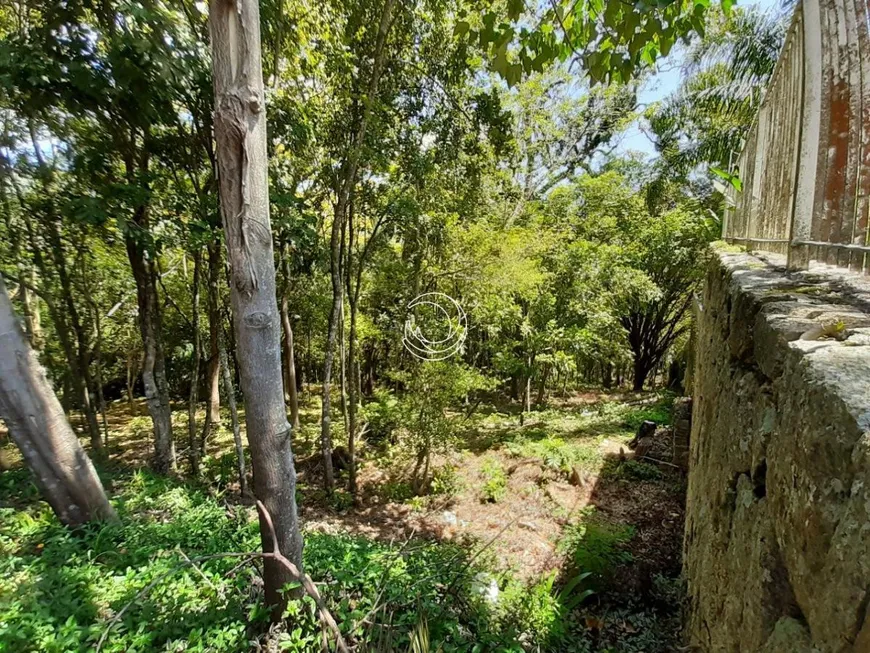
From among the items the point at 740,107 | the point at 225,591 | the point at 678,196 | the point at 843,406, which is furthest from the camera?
the point at 678,196

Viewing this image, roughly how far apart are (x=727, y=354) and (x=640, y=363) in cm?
1213

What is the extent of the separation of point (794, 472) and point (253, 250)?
1.56m

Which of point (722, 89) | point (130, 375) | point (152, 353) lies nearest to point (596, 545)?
point (152, 353)

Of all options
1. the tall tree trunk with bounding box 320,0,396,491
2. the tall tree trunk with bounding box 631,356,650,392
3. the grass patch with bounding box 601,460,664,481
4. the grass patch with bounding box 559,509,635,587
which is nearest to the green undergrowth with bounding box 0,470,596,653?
the grass patch with bounding box 559,509,635,587

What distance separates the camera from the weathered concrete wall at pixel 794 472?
1.88ft

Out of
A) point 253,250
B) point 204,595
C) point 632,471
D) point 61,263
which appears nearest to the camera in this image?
point 253,250

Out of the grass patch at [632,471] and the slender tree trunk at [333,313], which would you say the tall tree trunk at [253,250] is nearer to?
the slender tree trunk at [333,313]

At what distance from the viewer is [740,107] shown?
293 inches

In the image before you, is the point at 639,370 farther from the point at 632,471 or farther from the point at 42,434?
the point at 42,434

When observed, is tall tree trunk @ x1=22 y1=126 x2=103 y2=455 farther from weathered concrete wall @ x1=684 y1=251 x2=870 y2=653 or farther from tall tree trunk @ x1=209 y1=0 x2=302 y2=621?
weathered concrete wall @ x1=684 y1=251 x2=870 y2=653

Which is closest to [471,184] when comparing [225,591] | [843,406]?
[225,591]

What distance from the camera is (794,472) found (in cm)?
78

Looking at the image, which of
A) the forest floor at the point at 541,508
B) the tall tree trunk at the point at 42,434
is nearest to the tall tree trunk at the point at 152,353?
the forest floor at the point at 541,508

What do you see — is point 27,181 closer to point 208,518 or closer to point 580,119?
point 208,518
